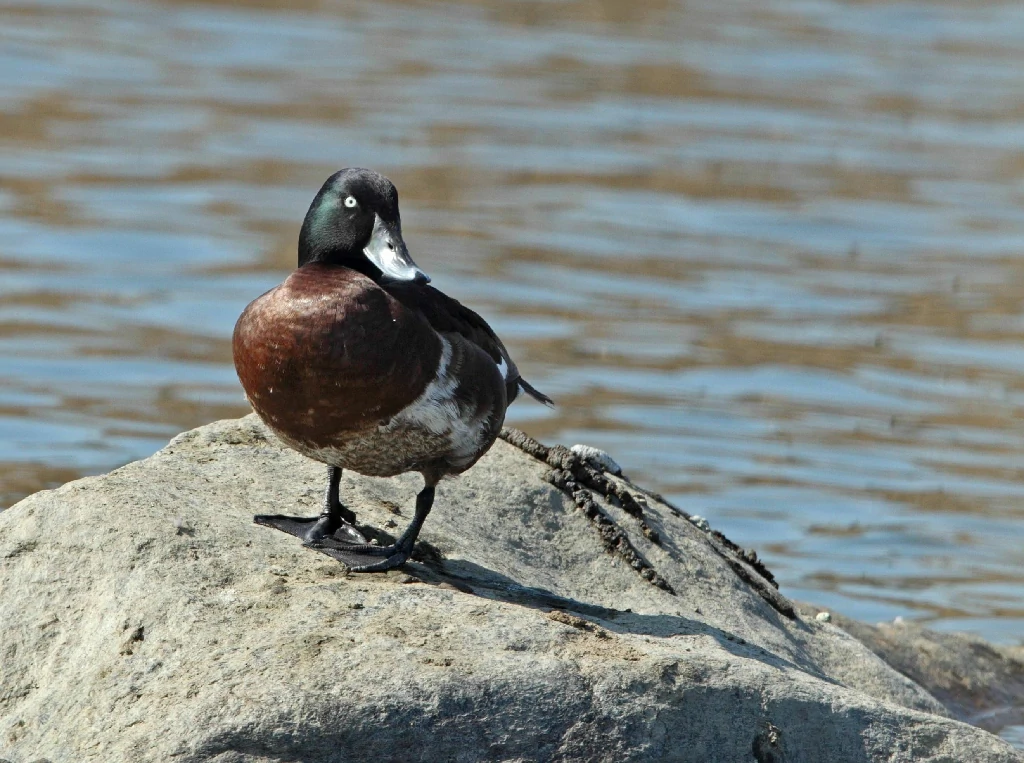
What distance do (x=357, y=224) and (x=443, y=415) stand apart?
60 cm

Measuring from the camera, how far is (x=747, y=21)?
832 inches

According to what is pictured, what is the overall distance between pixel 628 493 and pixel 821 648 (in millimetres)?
852

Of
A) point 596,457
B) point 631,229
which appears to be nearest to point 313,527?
point 596,457

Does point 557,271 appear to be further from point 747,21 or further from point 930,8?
point 930,8

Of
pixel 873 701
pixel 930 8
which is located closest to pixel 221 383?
pixel 873 701

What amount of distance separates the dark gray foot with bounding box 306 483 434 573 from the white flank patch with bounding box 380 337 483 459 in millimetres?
191

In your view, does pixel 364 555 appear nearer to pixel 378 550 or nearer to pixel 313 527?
pixel 378 550

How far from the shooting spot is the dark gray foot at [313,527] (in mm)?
4805

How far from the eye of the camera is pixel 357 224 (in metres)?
4.71

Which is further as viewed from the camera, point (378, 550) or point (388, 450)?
point (378, 550)

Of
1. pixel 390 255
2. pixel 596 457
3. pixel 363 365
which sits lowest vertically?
pixel 596 457

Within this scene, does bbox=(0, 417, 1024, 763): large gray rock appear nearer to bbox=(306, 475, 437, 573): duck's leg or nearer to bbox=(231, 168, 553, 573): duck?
bbox=(306, 475, 437, 573): duck's leg

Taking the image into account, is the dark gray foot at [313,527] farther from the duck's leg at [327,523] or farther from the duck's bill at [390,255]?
the duck's bill at [390,255]

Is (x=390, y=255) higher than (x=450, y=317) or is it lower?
higher
